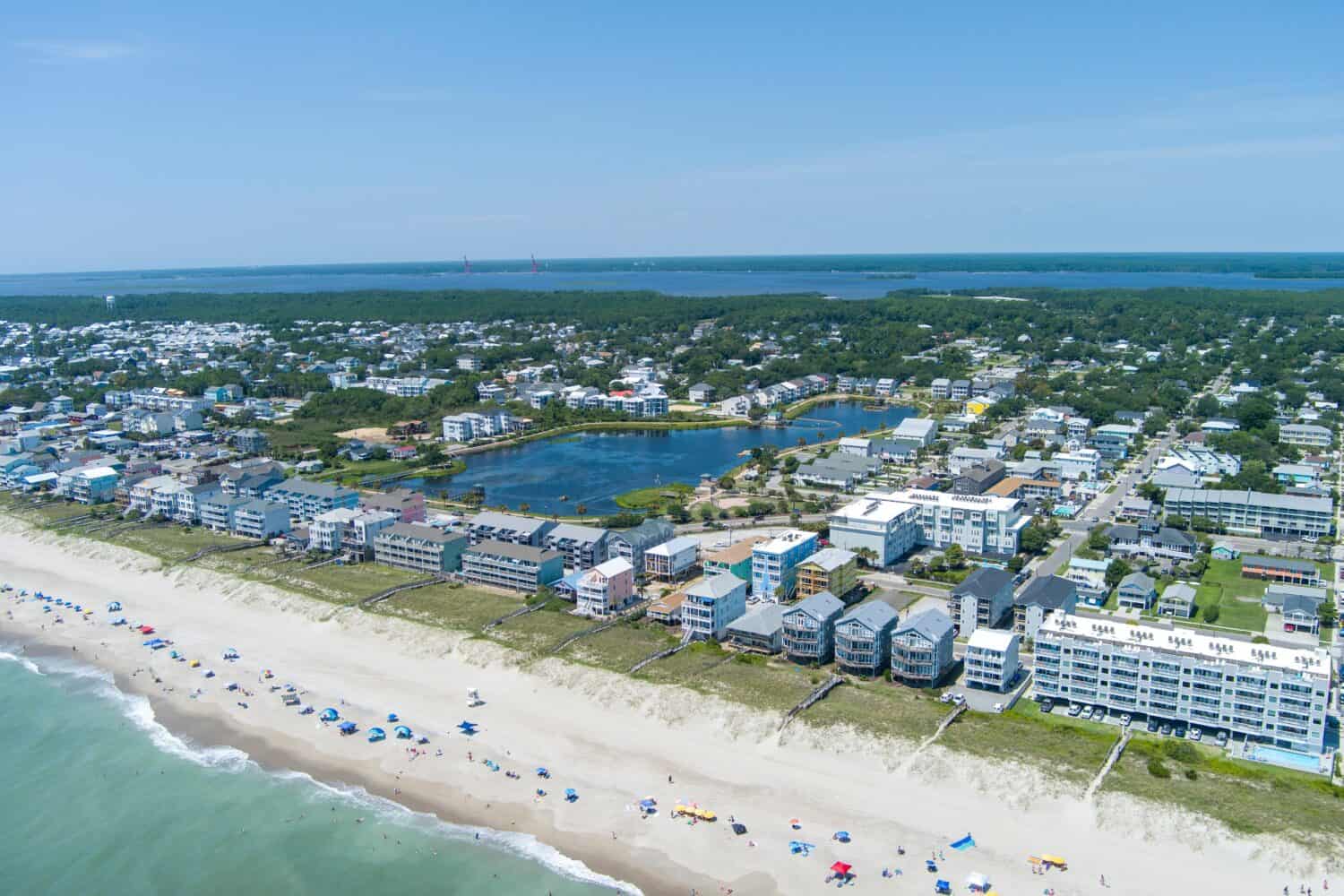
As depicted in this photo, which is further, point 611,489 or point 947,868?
point 611,489

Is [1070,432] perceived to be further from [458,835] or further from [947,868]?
[458,835]

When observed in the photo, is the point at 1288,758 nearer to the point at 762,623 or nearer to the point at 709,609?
the point at 762,623

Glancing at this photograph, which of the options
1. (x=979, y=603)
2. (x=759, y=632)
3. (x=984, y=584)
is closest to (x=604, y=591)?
(x=759, y=632)

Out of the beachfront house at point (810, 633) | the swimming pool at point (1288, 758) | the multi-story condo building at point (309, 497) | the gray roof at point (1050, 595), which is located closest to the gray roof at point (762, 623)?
the beachfront house at point (810, 633)

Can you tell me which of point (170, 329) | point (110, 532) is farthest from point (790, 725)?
point (170, 329)

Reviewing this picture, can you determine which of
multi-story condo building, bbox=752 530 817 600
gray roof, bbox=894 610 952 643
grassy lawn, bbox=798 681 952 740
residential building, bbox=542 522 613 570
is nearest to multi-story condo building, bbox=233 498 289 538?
residential building, bbox=542 522 613 570

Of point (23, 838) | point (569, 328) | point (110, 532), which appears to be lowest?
point (23, 838)

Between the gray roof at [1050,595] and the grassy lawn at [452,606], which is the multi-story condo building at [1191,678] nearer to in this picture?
the gray roof at [1050,595]
